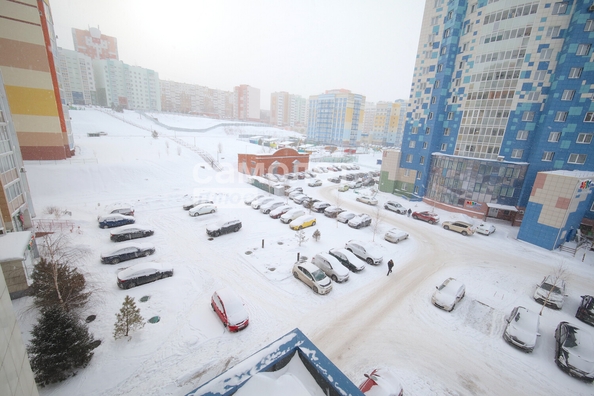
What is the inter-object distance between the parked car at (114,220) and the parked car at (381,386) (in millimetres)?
20659

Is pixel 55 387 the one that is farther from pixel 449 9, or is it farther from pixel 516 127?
pixel 449 9

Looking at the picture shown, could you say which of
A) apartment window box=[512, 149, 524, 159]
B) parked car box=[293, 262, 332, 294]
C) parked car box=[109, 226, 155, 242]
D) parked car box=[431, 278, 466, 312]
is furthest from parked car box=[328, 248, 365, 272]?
apartment window box=[512, 149, 524, 159]

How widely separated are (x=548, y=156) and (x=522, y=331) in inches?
848

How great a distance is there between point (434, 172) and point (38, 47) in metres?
45.8

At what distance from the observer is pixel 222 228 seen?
64.4ft

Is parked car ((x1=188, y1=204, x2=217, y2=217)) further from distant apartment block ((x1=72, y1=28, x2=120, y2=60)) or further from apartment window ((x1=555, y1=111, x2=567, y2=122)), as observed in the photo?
distant apartment block ((x1=72, y1=28, x2=120, y2=60))

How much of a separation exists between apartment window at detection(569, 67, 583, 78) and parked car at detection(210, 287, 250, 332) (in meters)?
32.8

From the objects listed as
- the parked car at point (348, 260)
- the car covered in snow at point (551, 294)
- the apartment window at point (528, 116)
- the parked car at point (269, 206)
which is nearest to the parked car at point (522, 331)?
the car covered in snow at point (551, 294)

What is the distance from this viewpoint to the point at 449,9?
27.9 m

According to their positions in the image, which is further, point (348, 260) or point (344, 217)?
point (344, 217)

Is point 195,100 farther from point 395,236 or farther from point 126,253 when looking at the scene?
point 395,236

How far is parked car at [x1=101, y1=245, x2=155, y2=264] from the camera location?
14.8 meters

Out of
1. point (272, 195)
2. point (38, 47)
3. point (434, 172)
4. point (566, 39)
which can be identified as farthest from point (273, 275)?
point (38, 47)

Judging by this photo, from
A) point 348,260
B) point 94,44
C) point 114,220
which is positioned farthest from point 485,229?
point 94,44
